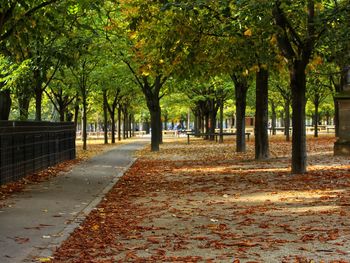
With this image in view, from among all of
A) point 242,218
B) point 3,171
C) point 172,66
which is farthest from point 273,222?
point 172,66

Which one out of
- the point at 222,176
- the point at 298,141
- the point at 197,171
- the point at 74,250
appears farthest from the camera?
the point at 197,171

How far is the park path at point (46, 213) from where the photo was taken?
6.39 meters

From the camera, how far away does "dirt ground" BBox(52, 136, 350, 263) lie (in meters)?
6.14

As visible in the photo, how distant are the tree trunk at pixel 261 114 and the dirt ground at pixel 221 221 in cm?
436

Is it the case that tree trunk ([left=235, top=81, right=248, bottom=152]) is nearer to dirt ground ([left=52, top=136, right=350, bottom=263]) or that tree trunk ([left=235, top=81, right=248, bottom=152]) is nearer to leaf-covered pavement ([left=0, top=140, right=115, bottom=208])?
leaf-covered pavement ([left=0, top=140, right=115, bottom=208])

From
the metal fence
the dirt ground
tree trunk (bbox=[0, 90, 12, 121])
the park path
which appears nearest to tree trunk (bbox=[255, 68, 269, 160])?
the dirt ground

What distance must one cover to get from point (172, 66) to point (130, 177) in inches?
130

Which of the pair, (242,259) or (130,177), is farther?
(130,177)

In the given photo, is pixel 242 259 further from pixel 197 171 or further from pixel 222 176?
pixel 197 171

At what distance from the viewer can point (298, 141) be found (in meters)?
13.7

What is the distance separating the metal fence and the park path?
0.83m

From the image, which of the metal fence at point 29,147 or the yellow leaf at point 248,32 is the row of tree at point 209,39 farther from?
the metal fence at point 29,147

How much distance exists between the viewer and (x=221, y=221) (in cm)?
813

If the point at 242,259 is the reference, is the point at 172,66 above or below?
above
